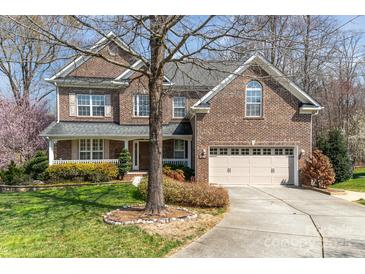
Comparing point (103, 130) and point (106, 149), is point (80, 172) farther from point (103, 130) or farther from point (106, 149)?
point (103, 130)

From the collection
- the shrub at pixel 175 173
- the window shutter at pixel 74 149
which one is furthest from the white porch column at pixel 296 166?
the window shutter at pixel 74 149

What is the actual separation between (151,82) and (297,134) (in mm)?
10984

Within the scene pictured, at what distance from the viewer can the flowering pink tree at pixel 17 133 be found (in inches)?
889

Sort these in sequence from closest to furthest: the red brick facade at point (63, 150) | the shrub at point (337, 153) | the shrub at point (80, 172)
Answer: the shrub at point (80, 172), the shrub at point (337, 153), the red brick facade at point (63, 150)

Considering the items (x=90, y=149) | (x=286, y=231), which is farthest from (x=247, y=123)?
(x=286, y=231)

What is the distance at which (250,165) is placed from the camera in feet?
57.2

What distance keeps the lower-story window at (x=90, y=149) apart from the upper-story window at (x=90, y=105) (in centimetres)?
183

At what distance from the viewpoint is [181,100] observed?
2134cm

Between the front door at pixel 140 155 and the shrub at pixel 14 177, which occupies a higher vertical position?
the front door at pixel 140 155

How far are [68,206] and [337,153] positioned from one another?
52.0 feet

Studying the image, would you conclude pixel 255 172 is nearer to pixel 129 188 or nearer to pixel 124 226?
pixel 129 188

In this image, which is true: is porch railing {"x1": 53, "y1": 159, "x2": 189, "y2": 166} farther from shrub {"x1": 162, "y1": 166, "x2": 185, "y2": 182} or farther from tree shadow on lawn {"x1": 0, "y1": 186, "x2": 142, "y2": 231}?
tree shadow on lawn {"x1": 0, "y1": 186, "x2": 142, "y2": 231}

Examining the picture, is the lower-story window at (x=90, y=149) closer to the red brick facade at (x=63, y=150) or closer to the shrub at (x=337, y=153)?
the red brick facade at (x=63, y=150)
